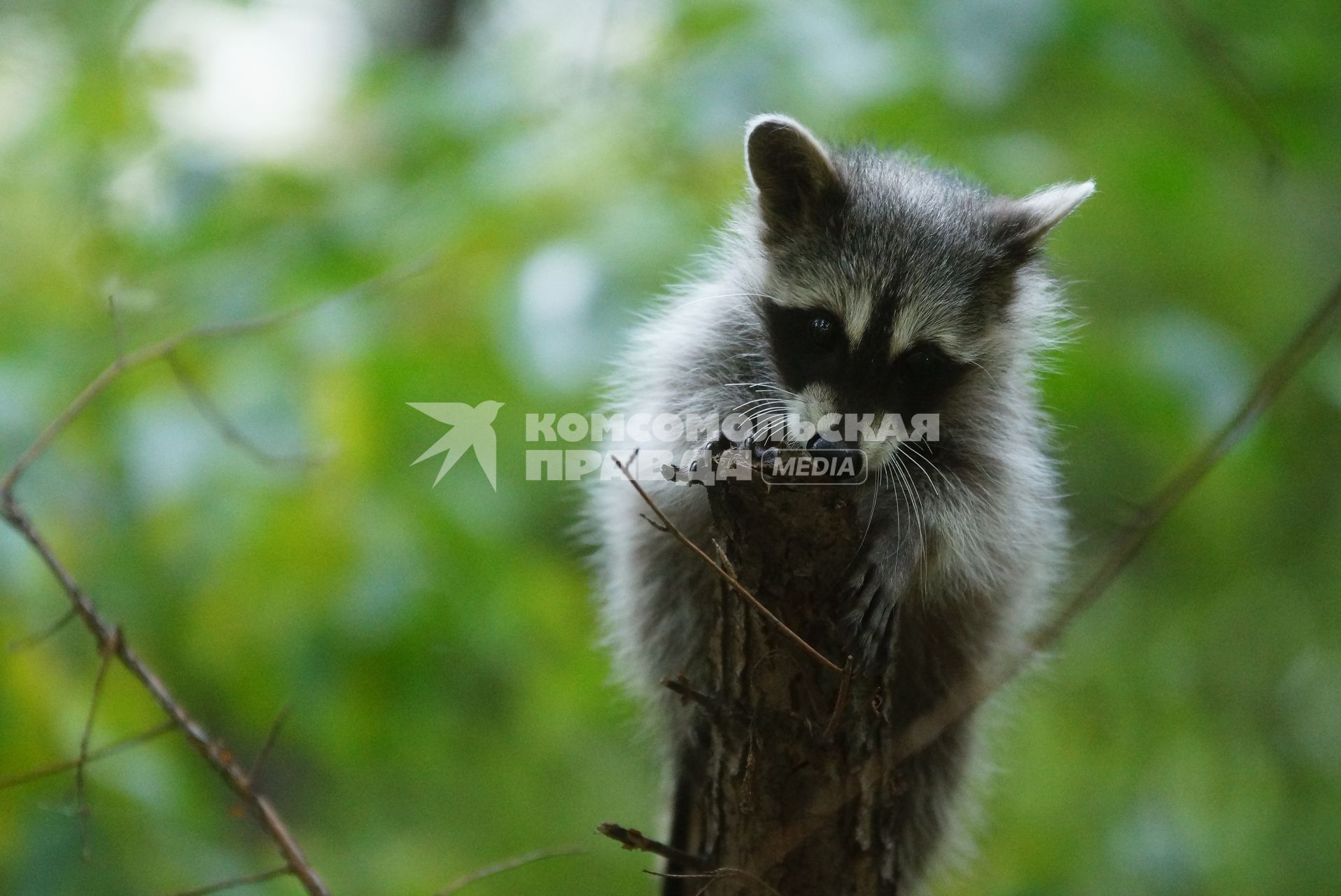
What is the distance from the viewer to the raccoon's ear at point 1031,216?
2.34 meters

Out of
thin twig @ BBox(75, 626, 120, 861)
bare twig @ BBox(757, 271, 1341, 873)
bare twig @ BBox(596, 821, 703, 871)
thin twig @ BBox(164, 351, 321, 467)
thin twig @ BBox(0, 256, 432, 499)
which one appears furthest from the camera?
thin twig @ BBox(164, 351, 321, 467)

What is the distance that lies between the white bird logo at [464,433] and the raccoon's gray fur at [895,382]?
32 centimetres

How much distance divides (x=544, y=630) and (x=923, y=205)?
5.08 ft

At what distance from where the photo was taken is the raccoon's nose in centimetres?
189

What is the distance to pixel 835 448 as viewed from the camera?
6.38 ft

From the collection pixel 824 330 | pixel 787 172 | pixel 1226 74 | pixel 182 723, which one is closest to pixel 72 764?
pixel 182 723

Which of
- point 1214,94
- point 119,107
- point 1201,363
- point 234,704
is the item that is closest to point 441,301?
point 119,107

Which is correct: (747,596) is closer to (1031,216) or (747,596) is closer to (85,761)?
(85,761)

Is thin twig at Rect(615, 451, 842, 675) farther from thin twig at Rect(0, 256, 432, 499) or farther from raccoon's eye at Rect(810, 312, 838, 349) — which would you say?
thin twig at Rect(0, 256, 432, 499)

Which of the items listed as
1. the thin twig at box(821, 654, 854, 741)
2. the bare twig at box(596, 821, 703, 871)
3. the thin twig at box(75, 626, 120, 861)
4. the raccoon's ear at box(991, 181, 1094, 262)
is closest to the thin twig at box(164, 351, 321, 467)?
the thin twig at box(75, 626, 120, 861)

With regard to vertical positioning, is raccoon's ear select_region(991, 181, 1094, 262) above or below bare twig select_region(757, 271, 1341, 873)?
above

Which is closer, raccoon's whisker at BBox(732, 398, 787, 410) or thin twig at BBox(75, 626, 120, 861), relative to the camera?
thin twig at BBox(75, 626, 120, 861)

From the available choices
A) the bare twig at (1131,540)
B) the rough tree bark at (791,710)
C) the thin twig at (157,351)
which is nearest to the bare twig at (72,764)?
the thin twig at (157,351)

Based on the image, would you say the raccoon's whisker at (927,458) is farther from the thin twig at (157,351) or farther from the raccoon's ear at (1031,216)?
the thin twig at (157,351)
